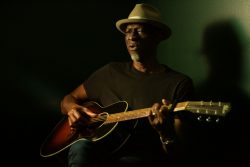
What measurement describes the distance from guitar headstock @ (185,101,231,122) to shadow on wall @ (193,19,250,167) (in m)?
0.47

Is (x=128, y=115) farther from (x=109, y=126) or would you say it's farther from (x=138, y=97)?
(x=138, y=97)

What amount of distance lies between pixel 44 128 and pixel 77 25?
0.79 m

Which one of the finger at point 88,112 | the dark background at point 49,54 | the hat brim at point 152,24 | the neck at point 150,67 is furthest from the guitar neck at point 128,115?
the dark background at point 49,54

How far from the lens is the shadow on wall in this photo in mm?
1975

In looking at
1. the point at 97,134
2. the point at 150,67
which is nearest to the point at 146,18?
the point at 150,67

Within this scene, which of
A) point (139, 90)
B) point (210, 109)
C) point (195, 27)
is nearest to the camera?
point (210, 109)

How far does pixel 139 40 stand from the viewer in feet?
6.83

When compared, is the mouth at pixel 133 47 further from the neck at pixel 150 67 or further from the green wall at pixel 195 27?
the green wall at pixel 195 27

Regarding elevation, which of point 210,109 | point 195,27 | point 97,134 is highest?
point 195,27

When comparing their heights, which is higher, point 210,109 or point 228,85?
point 210,109

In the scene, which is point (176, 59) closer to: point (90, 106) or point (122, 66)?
point (122, 66)

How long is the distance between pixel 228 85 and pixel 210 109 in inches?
23.5

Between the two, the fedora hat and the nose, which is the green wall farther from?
the nose

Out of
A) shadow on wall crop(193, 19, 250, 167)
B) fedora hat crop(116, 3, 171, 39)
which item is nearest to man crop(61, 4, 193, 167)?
fedora hat crop(116, 3, 171, 39)
